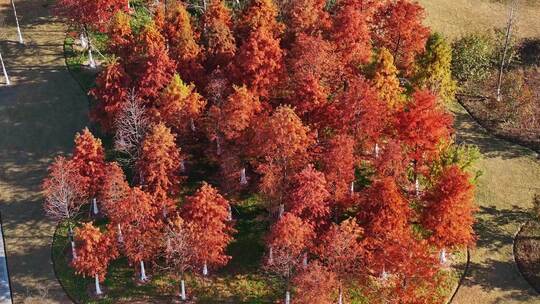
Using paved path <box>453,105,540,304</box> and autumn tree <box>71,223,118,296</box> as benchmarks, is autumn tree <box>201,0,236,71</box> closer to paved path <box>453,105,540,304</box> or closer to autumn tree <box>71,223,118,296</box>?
autumn tree <box>71,223,118,296</box>

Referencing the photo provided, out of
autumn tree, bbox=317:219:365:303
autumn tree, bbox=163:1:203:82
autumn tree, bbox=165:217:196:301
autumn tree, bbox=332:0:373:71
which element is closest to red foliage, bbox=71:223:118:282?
autumn tree, bbox=165:217:196:301

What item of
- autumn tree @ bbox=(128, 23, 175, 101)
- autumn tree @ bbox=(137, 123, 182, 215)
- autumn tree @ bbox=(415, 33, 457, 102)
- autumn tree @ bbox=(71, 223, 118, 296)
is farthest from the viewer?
autumn tree @ bbox=(415, 33, 457, 102)

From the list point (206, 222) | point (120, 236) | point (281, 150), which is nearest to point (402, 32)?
point (281, 150)

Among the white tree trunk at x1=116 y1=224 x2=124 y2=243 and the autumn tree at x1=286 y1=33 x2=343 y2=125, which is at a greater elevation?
the autumn tree at x1=286 y1=33 x2=343 y2=125

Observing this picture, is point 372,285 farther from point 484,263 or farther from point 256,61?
point 256,61

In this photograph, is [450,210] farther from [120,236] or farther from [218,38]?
[218,38]

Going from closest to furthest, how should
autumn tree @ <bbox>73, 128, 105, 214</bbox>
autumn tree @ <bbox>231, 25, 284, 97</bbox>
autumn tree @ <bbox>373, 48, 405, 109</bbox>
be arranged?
autumn tree @ <bbox>73, 128, 105, 214</bbox> → autumn tree @ <bbox>231, 25, 284, 97</bbox> → autumn tree @ <bbox>373, 48, 405, 109</bbox>
